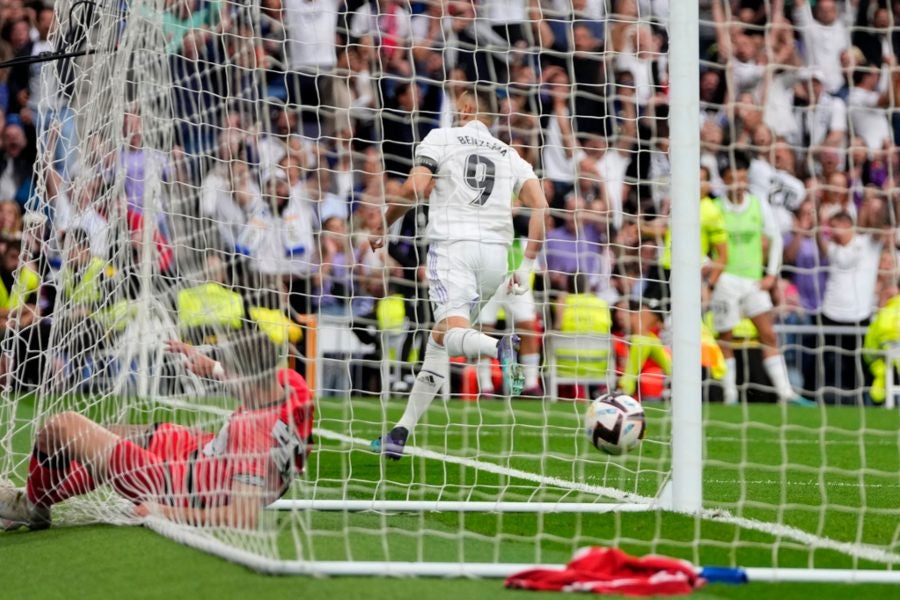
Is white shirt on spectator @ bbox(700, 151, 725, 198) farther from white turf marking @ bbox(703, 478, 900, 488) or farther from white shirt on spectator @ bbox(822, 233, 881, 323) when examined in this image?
white turf marking @ bbox(703, 478, 900, 488)

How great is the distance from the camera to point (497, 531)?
5641 mm

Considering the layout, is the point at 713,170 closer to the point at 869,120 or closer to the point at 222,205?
the point at 869,120

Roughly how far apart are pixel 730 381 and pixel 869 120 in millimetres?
5457

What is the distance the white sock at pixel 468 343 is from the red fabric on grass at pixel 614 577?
3.35 m

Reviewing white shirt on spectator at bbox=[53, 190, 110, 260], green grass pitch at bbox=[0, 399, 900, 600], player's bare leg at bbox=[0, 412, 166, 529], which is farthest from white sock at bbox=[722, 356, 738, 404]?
player's bare leg at bbox=[0, 412, 166, 529]

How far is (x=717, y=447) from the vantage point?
32.6ft

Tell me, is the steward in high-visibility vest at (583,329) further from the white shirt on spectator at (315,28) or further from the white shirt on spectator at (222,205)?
the white shirt on spectator at (222,205)

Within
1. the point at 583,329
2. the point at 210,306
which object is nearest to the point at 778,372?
the point at 583,329

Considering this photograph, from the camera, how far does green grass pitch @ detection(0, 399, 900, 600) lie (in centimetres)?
430

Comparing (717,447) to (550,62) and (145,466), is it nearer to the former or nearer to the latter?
(550,62)

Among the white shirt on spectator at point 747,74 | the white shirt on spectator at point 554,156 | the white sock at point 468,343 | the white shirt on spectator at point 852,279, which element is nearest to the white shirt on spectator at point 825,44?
the white shirt on spectator at point 747,74

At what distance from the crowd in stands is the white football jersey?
0.27 meters

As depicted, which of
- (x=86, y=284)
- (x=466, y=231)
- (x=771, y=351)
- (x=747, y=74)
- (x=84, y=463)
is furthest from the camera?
(x=771, y=351)

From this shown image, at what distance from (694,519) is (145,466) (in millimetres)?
2282
